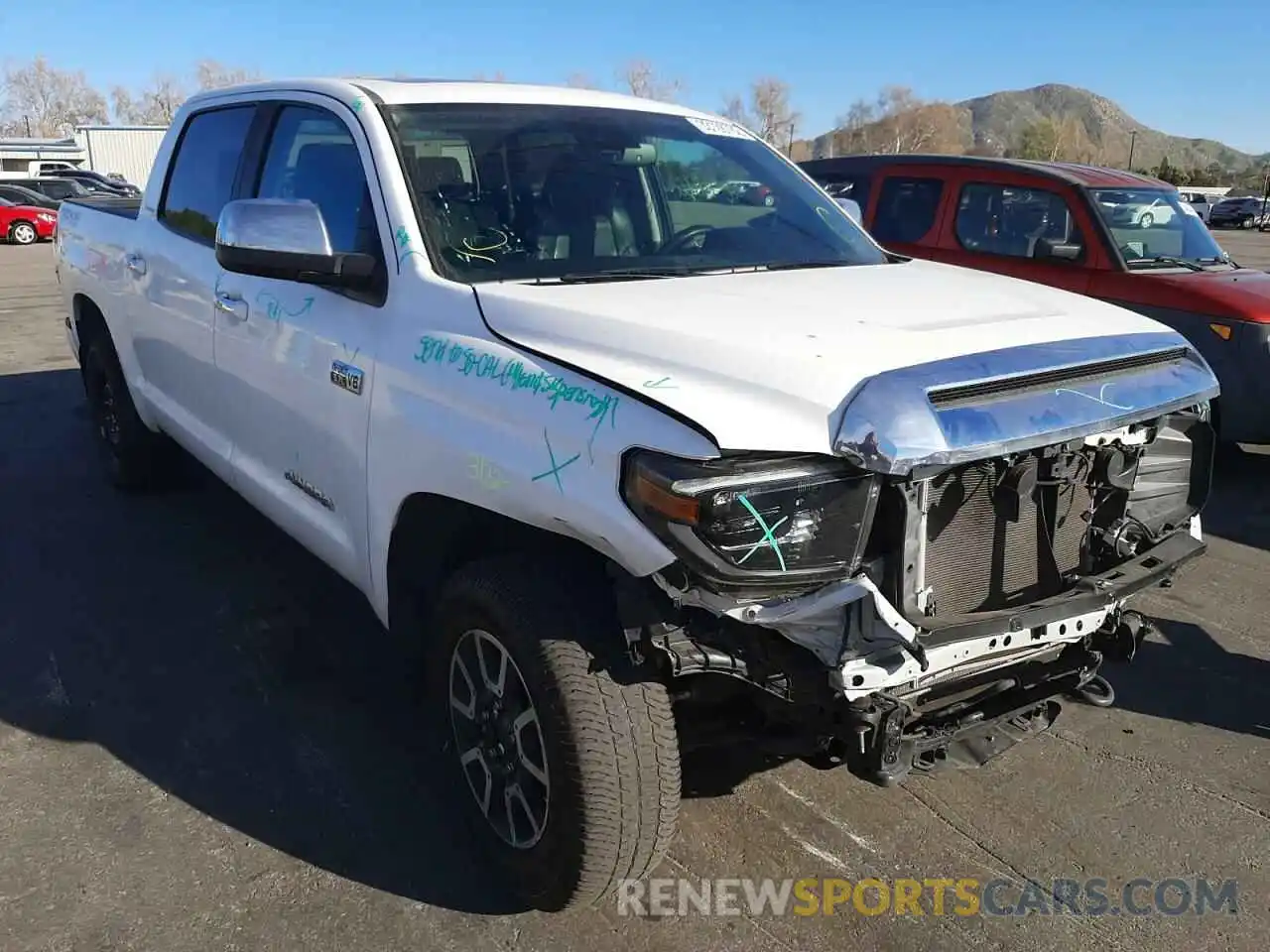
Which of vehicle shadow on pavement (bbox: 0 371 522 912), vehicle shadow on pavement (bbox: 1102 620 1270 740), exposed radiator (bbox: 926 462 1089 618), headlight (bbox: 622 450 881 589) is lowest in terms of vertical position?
vehicle shadow on pavement (bbox: 1102 620 1270 740)

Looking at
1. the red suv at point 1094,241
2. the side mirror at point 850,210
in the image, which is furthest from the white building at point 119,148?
the side mirror at point 850,210

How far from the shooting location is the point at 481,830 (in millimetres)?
2752

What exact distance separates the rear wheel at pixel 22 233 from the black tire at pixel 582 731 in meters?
27.7

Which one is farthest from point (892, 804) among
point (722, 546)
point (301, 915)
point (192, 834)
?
point (192, 834)

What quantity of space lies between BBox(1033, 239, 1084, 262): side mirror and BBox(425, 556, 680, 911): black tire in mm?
5416

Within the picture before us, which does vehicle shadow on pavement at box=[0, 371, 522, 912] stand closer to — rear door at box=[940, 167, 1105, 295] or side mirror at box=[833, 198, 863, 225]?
side mirror at box=[833, 198, 863, 225]

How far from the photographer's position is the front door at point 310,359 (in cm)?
296

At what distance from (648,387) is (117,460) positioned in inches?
175

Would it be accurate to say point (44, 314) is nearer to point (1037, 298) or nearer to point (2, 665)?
point (2, 665)

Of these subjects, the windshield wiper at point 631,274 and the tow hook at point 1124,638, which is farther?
the windshield wiper at point 631,274

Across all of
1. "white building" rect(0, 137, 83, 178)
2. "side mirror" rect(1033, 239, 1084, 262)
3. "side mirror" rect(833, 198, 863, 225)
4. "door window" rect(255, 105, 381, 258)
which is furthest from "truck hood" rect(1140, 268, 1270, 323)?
"white building" rect(0, 137, 83, 178)

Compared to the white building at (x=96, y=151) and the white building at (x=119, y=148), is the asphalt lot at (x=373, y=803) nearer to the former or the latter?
the white building at (x=96, y=151)

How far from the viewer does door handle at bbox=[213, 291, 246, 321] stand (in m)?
3.58

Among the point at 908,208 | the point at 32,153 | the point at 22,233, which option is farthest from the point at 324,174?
the point at 32,153
